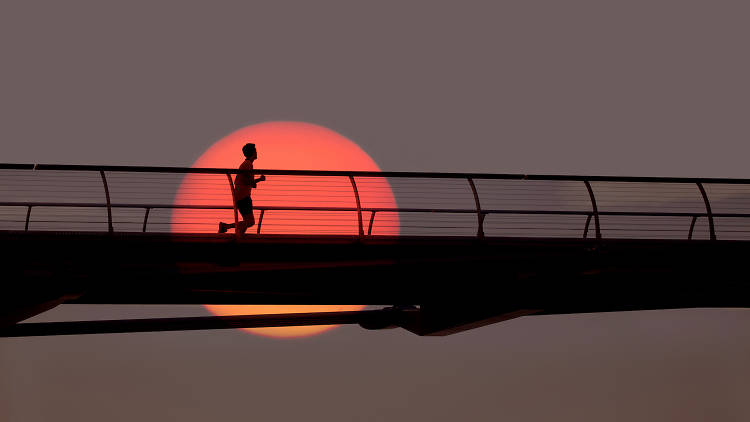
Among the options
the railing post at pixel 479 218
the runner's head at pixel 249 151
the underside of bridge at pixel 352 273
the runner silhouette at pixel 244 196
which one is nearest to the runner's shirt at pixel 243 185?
the runner silhouette at pixel 244 196

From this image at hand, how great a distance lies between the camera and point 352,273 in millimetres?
16891

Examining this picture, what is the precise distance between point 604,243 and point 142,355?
119804mm

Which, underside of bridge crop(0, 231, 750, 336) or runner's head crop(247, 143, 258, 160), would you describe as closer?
underside of bridge crop(0, 231, 750, 336)

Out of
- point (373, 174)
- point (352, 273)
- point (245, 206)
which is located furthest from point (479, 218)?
point (245, 206)

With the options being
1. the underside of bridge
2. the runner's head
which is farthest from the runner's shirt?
the underside of bridge

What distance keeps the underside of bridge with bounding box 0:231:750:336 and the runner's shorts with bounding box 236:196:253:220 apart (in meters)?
0.91

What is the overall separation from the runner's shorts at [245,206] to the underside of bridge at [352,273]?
0.91 metres

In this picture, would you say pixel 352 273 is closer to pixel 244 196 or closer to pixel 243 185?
pixel 244 196

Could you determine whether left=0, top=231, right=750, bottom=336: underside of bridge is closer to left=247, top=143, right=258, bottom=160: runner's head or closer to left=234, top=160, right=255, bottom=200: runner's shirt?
left=234, top=160, right=255, bottom=200: runner's shirt

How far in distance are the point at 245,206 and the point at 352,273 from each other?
2302 mm

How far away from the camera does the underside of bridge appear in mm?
15688

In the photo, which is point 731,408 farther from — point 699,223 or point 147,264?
point 147,264

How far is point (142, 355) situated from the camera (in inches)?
5108

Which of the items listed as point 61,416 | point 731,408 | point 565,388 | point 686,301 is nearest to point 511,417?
point 565,388
